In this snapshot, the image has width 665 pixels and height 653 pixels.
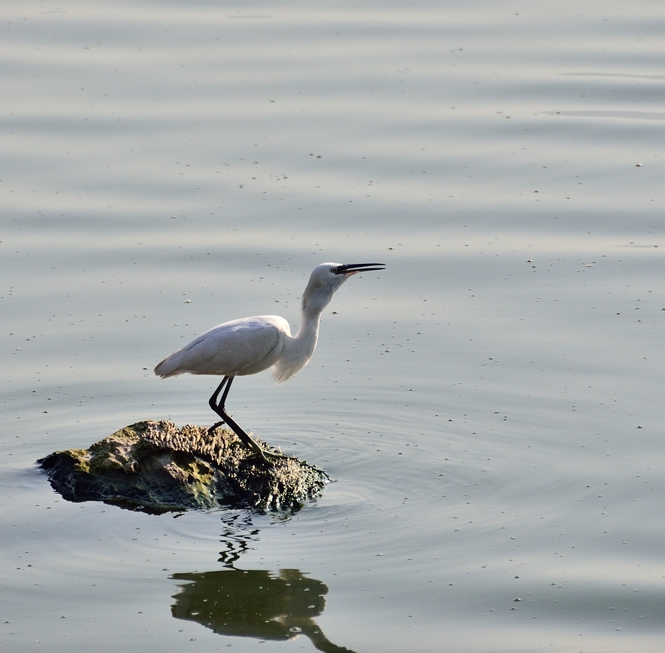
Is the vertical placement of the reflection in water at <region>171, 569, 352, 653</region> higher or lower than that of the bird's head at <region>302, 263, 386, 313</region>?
lower

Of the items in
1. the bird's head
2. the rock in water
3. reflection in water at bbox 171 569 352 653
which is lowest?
reflection in water at bbox 171 569 352 653

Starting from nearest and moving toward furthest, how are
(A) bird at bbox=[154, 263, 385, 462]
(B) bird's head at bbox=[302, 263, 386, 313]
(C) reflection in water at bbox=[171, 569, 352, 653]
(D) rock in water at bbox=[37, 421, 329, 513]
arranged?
(C) reflection in water at bbox=[171, 569, 352, 653], (D) rock in water at bbox=[37, 421, 329, 513], (A) bird at bbox=[154, 263, 385, 462], (B) bird's head at bbox=[302, 263, 386, 313]

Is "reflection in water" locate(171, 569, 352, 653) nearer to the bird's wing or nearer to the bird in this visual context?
the bird

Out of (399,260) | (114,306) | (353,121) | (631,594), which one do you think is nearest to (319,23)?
(353,121)

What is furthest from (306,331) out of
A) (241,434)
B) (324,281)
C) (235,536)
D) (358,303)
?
(358,303)

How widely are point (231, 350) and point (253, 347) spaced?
0.18m

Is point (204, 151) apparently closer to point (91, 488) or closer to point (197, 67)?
point (197, 67)

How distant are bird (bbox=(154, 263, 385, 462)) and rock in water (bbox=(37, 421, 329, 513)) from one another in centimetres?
19

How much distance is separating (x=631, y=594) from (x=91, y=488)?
377 cm

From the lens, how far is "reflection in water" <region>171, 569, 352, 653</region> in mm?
7430

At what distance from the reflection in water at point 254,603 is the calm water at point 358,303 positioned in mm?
19

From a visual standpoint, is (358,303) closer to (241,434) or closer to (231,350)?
(231,350)

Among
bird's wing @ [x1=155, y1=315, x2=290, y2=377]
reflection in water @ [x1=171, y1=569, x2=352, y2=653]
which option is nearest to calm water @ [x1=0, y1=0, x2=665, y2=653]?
reflection in water @ [x1=171, y1=569, x2=352, y2=653]

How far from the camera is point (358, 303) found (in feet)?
40.3
